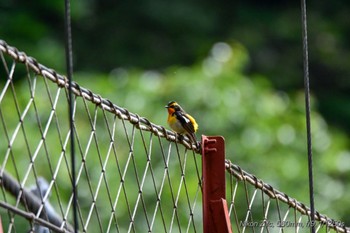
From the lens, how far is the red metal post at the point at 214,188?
4.54 m

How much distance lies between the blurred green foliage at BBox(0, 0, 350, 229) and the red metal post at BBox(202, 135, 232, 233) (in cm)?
772

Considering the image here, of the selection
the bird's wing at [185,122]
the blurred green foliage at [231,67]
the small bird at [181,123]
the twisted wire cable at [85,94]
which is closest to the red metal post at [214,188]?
the twisted wire cable at [85,94]

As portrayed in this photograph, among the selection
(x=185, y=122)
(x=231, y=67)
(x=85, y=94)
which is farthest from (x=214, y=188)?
(x=231, y=67)

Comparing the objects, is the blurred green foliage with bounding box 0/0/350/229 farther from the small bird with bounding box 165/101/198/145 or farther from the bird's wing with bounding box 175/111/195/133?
the bird's wing with bounding box 175/111/195/133

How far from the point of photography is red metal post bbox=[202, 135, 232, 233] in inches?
179

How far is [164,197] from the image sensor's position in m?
11.7

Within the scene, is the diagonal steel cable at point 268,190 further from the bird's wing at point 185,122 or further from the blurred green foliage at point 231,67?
the blurred green foliage at point 231,67

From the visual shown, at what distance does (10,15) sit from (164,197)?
8268mm

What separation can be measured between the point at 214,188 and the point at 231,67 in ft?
34.2

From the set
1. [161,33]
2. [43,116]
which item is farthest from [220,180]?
[161,33]

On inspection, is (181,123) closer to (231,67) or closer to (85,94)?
(85,94)

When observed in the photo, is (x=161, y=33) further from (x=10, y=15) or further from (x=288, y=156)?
(x=288, y=156)

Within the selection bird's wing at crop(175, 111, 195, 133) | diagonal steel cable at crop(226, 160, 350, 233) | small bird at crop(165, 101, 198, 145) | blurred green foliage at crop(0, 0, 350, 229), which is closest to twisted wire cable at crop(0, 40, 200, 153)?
diagonal steel cable at crop(226, 160, 350, 233)

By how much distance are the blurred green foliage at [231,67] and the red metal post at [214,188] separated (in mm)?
7725
